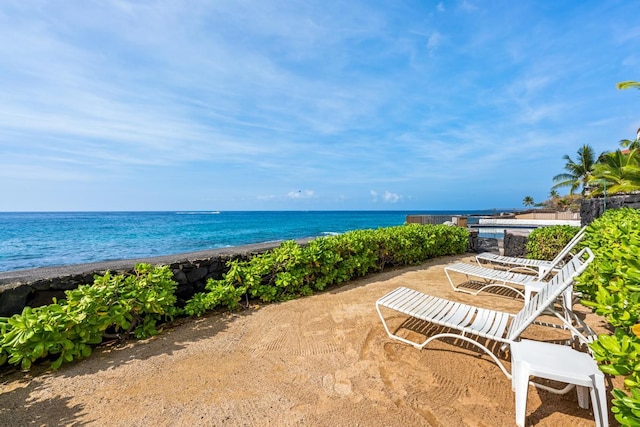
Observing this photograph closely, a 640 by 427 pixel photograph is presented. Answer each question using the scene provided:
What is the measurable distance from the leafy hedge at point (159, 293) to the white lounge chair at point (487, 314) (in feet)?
6.21

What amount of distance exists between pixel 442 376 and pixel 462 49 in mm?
10812

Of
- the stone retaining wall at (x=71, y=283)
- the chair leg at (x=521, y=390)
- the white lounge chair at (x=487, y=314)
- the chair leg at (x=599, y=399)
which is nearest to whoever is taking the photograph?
the chair leg at (x=599, y=399)

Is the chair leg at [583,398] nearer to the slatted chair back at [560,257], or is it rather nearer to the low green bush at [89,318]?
the slatted chair back at [560,257]

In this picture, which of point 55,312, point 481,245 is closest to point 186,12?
point 55,312

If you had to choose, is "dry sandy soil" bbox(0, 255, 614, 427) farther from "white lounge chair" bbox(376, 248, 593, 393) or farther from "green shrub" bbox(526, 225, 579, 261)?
"green shrub" bbox(526, 225, 579, 261)

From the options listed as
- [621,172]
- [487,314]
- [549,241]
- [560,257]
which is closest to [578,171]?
[621,172]

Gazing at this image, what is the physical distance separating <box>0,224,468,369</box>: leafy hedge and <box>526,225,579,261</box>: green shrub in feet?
11.4

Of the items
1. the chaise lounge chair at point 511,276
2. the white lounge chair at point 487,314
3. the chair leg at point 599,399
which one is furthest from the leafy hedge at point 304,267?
the chair leg at point 599,399

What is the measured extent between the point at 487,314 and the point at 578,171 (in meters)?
29.3

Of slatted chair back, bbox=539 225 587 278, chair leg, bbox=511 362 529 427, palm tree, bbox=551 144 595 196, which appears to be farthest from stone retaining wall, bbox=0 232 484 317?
palm tree, bbox=551 144 595 196

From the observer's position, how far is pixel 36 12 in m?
4.67

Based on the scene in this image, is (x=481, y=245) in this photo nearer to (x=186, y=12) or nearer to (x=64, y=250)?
(x=186, y=12)

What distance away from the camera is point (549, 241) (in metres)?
7.24

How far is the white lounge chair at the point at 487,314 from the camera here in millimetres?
2465
